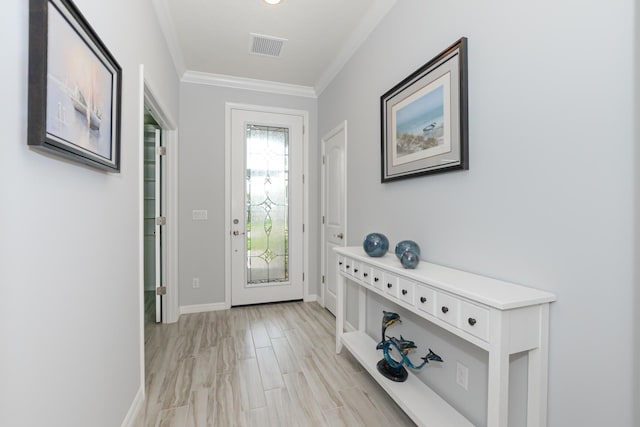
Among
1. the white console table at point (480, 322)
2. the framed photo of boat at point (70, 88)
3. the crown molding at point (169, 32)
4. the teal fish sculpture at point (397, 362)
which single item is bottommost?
the teal fish sculpture at point (397, 362)

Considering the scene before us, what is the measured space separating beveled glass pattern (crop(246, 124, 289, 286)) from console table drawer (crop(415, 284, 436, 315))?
2.46 meters

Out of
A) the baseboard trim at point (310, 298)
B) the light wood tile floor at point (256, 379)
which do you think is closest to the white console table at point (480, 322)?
the light wood tile floor at point (256, 379)

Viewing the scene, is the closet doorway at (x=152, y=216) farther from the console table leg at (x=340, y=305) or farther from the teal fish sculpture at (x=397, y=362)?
the teal fish sculpture at (x=397, y=362)

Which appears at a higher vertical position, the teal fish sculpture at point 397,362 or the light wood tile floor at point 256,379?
the teal fish sculpture at point 397,362

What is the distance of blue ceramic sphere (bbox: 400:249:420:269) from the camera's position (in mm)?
1576

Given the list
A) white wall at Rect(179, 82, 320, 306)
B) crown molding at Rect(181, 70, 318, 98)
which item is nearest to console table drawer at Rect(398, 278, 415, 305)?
white wall at Rect(179, 82, 320, 306)

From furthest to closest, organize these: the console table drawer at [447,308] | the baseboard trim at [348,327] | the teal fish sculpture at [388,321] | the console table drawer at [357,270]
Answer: the baseboard trim at [348,327], the console table drawer at [357,270], the teal fish sculpture at [388,321], the console table drawer at [447,308]

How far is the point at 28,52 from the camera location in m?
0.81

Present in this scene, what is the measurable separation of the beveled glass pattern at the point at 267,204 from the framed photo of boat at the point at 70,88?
2236 mm

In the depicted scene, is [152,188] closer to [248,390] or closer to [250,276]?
[250,276]

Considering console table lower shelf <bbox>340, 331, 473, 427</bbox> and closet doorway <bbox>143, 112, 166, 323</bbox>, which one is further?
closet doorway <bbox>143, 112, 166, 323</bbox>

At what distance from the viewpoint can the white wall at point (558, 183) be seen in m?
0.92

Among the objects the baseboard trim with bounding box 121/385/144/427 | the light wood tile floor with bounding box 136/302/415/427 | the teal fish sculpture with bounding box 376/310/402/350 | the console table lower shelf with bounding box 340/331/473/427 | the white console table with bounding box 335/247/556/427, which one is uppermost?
the white console table with bounding box 335/247/556/427

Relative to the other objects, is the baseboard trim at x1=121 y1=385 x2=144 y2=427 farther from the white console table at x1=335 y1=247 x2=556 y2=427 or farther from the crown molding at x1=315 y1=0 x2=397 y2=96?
the crown molding at x1=315 y1=0 x2=397 y2=96
